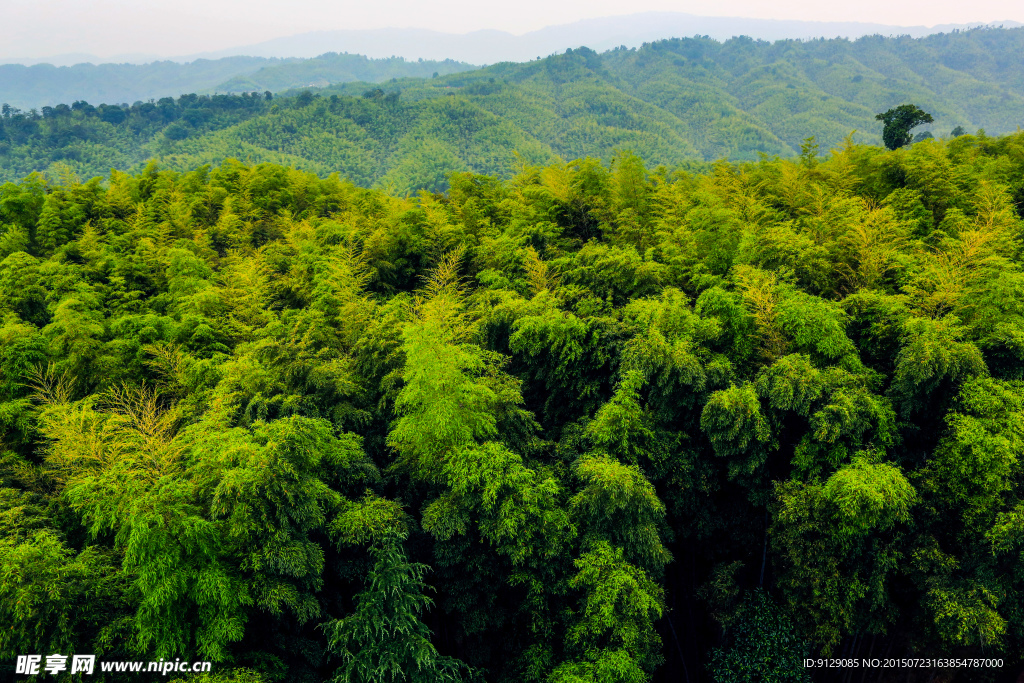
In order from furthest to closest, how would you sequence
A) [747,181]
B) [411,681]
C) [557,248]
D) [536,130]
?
[536,130]
[747,181]
[557,248]
[411,681]

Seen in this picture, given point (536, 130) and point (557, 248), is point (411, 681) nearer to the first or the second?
point (557, 248)

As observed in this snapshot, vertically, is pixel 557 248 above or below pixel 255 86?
below

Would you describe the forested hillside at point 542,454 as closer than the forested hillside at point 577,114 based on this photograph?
Yes

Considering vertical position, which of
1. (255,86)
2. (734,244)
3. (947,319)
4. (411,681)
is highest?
(255,86)

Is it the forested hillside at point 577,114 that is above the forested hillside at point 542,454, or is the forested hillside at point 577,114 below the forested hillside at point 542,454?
above

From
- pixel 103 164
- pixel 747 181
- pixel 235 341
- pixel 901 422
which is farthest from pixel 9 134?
pixel 901 422
